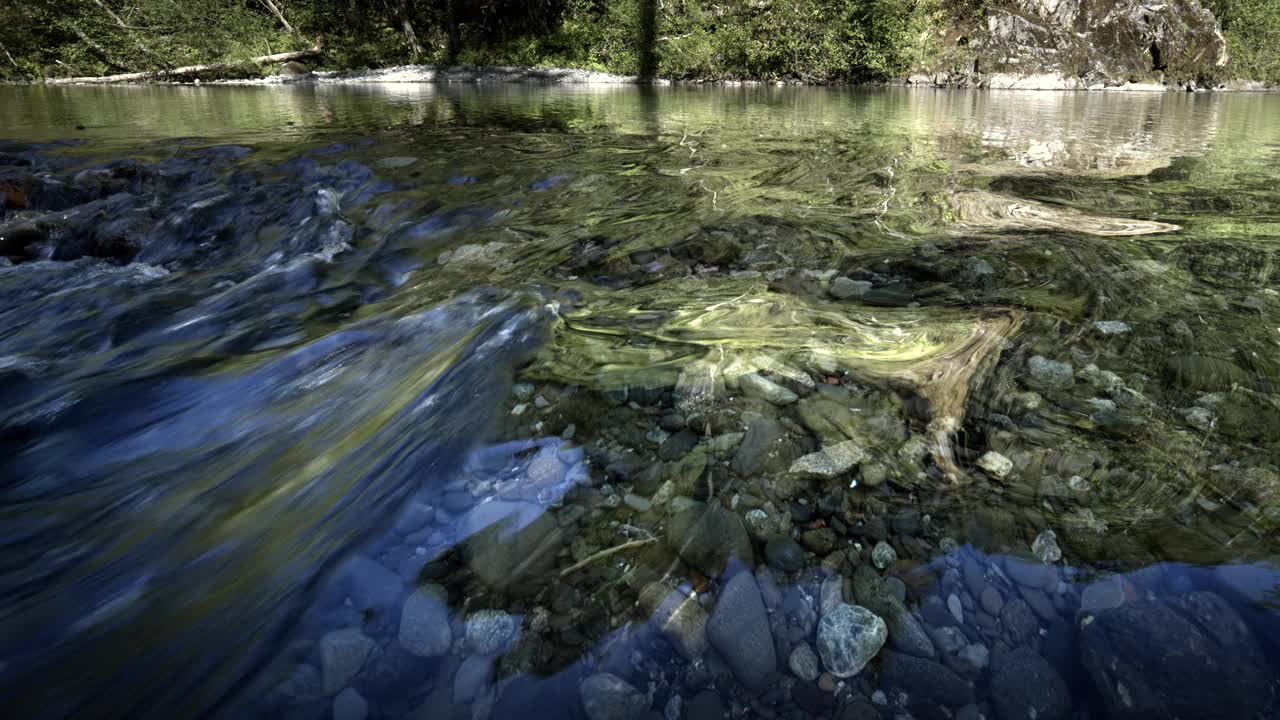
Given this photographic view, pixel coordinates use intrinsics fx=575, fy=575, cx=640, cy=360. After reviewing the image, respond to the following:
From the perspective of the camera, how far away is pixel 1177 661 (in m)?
1.05

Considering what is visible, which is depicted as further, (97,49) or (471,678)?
(97,49)

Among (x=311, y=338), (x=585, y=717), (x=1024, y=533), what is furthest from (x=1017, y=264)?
(x=311, y=338)

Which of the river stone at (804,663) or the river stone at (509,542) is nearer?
the river stone at (804,663)

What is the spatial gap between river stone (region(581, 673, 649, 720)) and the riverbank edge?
24506 millimetres

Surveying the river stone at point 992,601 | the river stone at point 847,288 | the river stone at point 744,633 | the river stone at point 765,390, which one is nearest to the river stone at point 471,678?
the river stone at point 744,633

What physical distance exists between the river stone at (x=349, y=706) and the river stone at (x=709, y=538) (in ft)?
2.24

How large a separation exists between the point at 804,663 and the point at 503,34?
107ft

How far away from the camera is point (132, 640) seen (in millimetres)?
1178

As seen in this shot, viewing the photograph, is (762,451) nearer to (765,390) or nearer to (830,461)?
(830,461)

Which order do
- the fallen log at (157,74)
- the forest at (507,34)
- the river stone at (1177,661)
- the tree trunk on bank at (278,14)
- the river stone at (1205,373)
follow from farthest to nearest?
the tree trunk on bank at (278,14) < the forest at (507,34) < the fallen log at (157,74) < the river stone at (1205,373) < the river stone at (1177,661)

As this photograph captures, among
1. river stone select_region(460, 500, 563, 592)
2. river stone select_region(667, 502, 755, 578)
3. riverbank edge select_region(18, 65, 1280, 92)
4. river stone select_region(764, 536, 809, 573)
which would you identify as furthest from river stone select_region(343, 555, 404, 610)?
riverbank edge select_region(18, 65, 1280, 92)

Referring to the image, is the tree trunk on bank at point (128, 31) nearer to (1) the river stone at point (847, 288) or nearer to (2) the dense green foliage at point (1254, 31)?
(1) the river stone at point (847, 288)

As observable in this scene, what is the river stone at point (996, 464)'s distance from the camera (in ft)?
4.98

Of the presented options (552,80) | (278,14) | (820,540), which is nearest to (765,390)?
(820,540)
